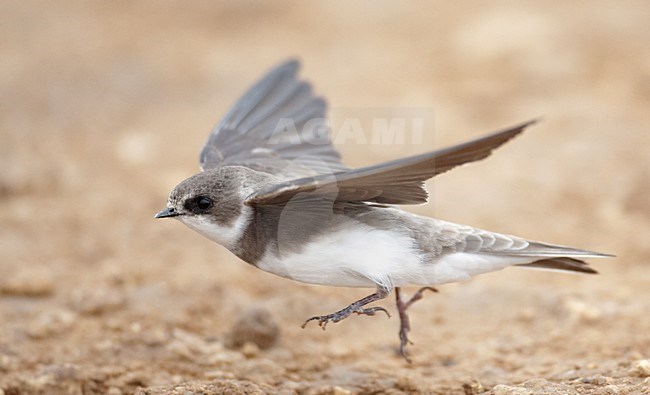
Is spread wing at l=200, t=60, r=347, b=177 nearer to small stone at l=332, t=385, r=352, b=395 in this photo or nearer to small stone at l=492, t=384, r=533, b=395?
small stone at l=332, t=385, r=352, b=395

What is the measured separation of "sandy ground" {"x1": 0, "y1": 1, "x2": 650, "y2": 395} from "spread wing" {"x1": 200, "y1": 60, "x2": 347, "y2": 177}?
0.92m

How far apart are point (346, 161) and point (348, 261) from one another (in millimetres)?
4052

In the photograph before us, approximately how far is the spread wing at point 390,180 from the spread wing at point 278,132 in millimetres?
978

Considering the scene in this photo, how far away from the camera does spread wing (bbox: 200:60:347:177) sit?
15.5 feet

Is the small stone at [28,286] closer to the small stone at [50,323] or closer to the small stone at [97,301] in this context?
the small stone at [97,301]

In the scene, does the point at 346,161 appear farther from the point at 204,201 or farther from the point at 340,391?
the point at 204,201

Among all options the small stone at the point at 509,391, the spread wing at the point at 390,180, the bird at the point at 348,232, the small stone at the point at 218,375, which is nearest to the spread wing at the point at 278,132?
the bird at the point at 348,232

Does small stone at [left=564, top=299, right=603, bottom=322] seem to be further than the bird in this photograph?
Yes

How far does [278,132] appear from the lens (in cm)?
499

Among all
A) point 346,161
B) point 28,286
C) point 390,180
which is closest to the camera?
point 390,180

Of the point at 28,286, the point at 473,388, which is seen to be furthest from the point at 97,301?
the point at 473,388

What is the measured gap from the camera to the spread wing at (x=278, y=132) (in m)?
4.74

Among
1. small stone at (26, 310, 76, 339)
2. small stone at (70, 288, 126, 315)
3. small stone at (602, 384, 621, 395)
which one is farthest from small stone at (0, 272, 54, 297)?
small stone at (602, 384, 621, 395)

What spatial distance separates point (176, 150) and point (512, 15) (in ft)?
13.8
